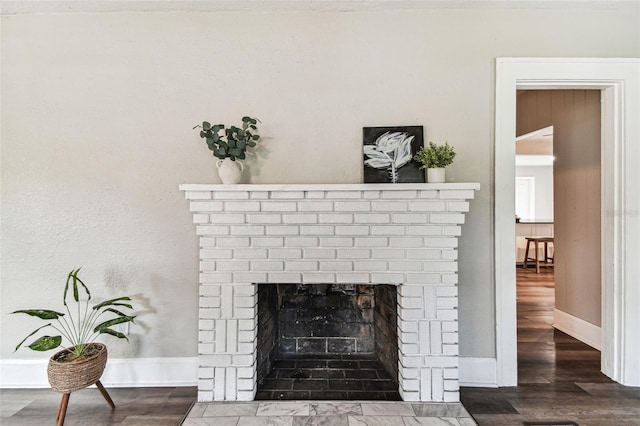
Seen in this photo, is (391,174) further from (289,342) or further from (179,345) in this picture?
(179,345)

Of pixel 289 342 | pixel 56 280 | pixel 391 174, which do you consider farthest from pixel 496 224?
pixel 56 280

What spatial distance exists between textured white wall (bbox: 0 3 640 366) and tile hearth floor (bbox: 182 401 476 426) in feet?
1.61

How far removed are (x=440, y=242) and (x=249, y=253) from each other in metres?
1.11

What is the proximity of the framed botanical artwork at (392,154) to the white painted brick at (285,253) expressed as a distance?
2.05 ft

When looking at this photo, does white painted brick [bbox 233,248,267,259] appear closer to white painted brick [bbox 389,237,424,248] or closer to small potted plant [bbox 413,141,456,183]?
white painted brick [bbox 389,237,424,248]

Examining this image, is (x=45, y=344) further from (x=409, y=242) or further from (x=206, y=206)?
(x=409, y=242)

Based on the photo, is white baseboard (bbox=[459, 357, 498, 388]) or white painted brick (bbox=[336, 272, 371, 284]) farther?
white baseboard (bbox=[459, 357, 498, 388])

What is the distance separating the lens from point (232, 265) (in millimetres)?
1968

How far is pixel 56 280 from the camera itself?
2195 mm

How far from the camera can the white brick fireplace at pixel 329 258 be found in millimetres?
1931

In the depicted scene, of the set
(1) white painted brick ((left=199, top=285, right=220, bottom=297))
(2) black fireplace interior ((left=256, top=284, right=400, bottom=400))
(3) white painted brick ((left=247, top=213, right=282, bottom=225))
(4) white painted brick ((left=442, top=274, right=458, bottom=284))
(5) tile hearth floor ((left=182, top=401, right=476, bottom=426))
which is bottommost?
(5) tile hearth floor ((left=182, top=401, right=476, bottom=426))

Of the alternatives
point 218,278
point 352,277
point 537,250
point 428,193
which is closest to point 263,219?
point 218,278

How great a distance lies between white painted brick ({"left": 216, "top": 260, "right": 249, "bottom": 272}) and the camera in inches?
77.4

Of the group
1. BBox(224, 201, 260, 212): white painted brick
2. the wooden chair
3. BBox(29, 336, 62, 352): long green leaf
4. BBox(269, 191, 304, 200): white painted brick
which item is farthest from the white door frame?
the wooden chair
